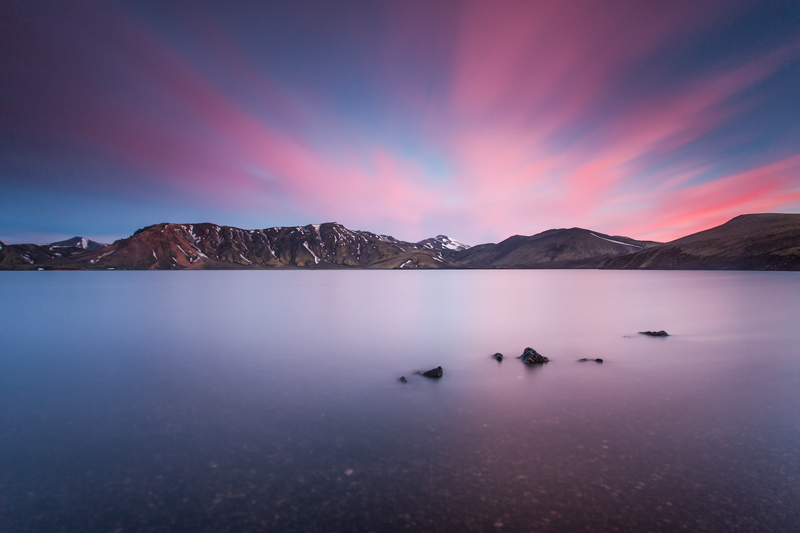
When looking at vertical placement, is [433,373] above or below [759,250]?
below

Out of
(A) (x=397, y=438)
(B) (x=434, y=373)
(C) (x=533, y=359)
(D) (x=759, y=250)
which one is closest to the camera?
(A) (x=397, y=438)

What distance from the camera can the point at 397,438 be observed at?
35.5ft

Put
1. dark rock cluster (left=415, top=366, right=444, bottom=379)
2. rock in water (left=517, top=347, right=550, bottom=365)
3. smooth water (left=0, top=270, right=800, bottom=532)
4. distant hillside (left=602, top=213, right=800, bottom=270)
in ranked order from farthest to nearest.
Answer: distant hillside (left=602, top=213, right=800, bottom=270), rock in water (left=517, top=347, right=550, bottom=365), dark rock cluster (left=415, top=366, right=444, bottom=379), smooth water (left=0, top=270, right=800, bottom=532)

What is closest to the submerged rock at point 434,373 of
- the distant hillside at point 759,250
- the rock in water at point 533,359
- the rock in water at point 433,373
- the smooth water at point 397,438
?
the rock in water at point 433,373

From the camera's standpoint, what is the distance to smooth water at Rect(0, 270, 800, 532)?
24.3 feet

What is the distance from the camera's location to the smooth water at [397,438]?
7414mm

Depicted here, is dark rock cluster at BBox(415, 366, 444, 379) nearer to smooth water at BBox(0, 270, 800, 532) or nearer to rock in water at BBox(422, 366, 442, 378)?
rock in water at BBox(422, 366, 442, 378)

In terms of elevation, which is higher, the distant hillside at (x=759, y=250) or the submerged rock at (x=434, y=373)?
the distant hillside at (x=759, y=250)

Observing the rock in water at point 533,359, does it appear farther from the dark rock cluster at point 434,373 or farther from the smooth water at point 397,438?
the dark rock cluster at point 434,373

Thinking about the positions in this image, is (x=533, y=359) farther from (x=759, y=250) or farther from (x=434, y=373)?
(x=759, y=250)

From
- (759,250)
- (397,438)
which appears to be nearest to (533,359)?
(397,438)

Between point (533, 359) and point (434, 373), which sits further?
point (533, 359)

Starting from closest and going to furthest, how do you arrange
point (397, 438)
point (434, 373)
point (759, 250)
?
point (397, 438), point (434, 373), point (759, 250)

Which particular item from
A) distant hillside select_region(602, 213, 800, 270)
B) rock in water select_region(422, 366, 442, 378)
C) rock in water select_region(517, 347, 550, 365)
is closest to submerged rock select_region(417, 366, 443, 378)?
rock in water select_region(422, 366, 442, 378)
